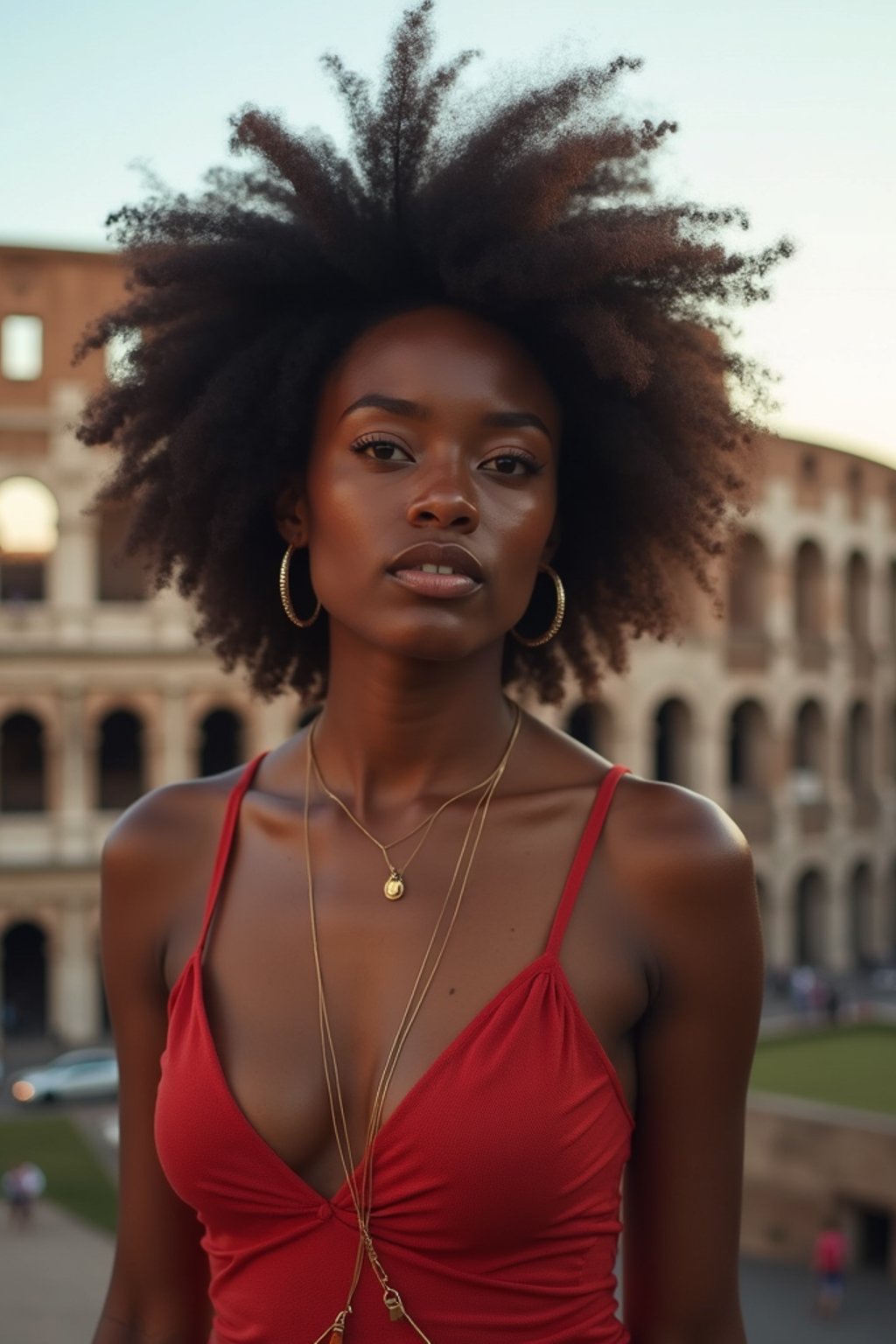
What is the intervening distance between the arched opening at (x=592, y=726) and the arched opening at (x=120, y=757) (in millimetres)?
8811

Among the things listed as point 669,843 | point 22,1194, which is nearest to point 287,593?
point 669,843

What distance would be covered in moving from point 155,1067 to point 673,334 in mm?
1726

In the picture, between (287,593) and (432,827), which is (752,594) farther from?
(432,827)

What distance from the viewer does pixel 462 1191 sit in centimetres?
227

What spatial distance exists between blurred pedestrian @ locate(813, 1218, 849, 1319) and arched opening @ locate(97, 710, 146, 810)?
16.8 metres

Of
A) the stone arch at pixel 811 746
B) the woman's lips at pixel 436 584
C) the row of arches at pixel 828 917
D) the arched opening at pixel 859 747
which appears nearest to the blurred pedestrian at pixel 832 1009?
the row of arches at pixel 828 917

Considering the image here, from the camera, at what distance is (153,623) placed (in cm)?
2731

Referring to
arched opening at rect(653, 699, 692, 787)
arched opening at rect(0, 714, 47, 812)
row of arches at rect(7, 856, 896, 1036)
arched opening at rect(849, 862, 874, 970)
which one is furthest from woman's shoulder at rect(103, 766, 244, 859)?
arched opening at rect(849, 862, 874, 970)

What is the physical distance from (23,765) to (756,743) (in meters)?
17.2

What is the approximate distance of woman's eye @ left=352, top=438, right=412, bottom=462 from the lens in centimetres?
253

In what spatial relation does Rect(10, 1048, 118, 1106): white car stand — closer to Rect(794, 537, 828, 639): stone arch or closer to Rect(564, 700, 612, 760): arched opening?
Rect(564, 700, 612, 760): arched opening

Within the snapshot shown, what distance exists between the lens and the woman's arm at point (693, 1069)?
8.18ft

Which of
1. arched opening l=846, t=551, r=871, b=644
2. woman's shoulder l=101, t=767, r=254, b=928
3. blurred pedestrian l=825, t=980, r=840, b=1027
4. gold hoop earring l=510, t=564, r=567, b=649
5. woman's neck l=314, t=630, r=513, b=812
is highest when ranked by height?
gold hoop earring l=510, t=564, r=567, b=649

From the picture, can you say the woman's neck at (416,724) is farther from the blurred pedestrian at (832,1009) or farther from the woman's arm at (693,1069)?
the blurred pedestrian at (832,1009)
